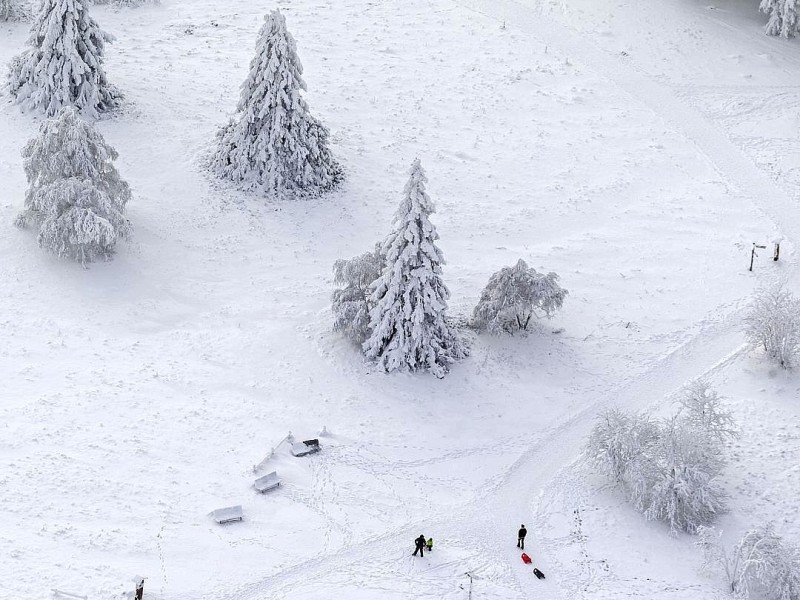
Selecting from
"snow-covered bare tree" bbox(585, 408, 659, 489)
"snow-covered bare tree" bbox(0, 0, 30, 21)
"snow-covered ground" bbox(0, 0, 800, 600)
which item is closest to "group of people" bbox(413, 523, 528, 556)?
"snow-covered ground" bbox(0, 0, 800, 600)

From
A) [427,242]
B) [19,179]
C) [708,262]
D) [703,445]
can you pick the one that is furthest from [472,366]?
[19,179]

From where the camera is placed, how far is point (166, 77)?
57.3 m

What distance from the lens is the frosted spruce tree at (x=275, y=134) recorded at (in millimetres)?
47656

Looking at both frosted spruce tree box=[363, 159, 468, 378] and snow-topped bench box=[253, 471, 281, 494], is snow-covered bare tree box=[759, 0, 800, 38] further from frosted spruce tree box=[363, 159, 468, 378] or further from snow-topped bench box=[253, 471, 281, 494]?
snow-topped bench box=[253, 471, 281, 494]

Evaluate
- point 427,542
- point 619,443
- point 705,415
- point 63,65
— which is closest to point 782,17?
point 705,415

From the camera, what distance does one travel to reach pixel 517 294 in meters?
41.6

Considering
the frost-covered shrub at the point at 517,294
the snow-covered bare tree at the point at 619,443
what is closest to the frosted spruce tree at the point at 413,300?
the frost-covered shrub at the point at 517,294

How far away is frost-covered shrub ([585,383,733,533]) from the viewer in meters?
34.5

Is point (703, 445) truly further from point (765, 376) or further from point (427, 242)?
point (427, 242)

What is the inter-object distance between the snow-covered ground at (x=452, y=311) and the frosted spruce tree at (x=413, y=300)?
95cm

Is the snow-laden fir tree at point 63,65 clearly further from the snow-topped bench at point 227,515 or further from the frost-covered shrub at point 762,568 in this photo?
the frost-covered shrub at point 762,568

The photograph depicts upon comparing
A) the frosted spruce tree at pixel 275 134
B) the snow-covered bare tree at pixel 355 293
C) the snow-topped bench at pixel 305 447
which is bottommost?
the snow-topped bench at pixel 305 447

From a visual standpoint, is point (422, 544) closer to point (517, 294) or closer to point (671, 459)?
point (671, 459)

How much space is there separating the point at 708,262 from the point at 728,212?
14.7 feet
